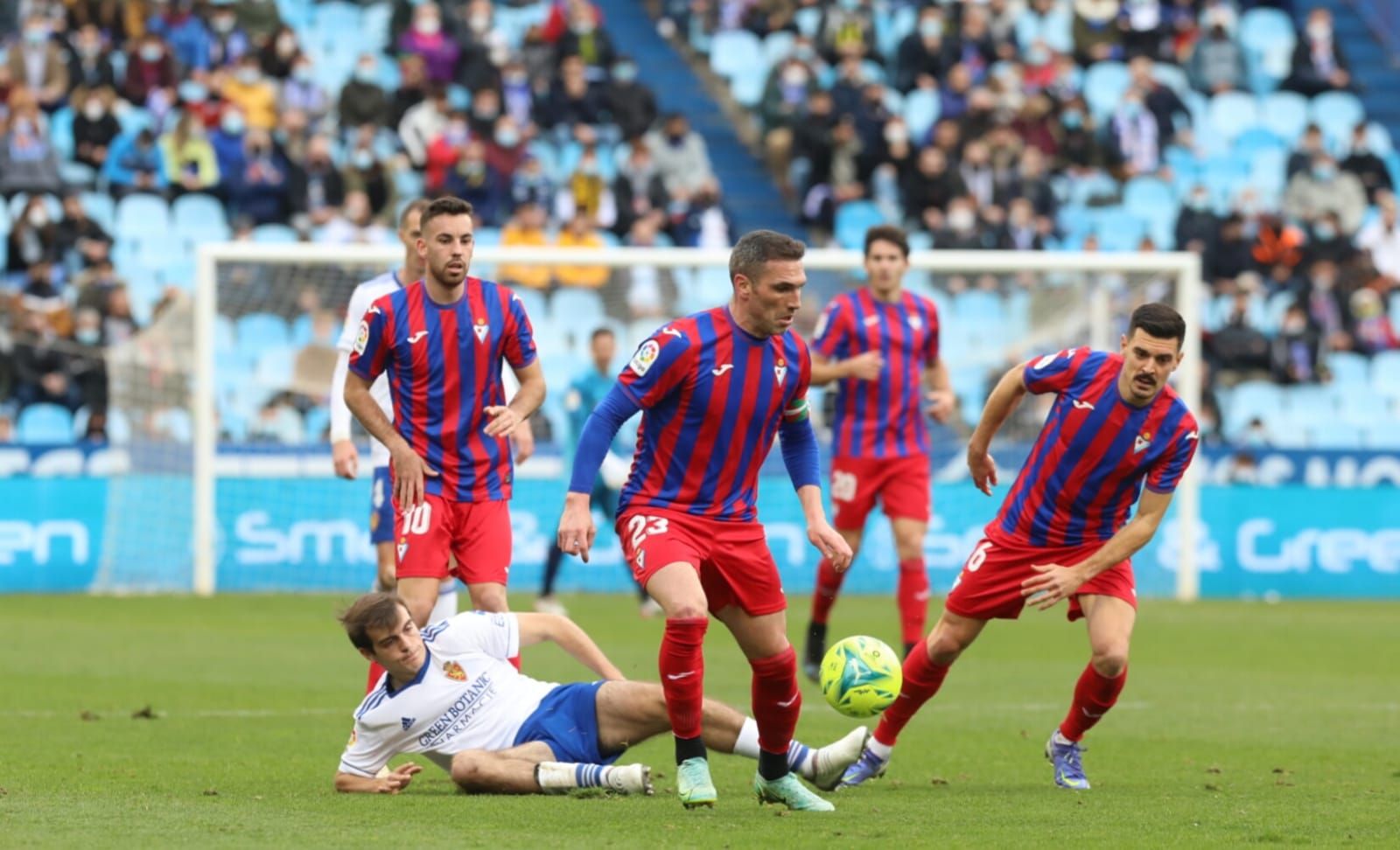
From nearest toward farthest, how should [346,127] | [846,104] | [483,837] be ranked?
[483,837]
[346,127]
[846,104]

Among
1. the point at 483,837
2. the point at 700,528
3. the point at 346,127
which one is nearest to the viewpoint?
the point at 483,837

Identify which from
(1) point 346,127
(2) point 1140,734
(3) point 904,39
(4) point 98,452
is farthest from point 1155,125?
(2) point 1140,734

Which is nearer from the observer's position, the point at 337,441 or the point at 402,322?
the point at 402,322

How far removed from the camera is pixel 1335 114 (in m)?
28.2

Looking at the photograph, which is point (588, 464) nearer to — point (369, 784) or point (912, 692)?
point (369, 784)

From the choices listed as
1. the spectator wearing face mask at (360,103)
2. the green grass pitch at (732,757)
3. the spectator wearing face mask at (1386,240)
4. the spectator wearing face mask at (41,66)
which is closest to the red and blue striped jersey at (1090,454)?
the green grass pitch at (732,757)

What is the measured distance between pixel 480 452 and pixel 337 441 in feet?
4.09

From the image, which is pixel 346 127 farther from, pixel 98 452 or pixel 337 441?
pixel 337 441

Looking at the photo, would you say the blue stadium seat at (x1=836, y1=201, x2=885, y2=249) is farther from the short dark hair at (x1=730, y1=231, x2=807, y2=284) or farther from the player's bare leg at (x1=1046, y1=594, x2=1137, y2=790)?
the short dark hair at (x1=730, y1=231, x2=807, y2=284)

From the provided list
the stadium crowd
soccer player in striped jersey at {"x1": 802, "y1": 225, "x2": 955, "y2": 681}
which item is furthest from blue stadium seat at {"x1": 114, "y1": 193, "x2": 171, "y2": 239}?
soccer player in striped jersey at {"x1": 802, "y1": 225, "x2": 955, "y2": 681}

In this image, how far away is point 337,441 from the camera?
10062 millimetres

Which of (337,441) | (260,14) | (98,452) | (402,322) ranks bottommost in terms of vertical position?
(98,452)

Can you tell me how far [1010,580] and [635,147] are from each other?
15.3m

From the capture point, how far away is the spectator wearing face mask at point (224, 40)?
77.6ft
